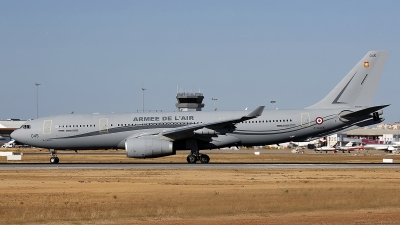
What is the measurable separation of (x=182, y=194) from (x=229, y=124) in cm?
1813

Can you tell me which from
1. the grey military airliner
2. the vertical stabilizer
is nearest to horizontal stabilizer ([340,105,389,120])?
the grey military airliner

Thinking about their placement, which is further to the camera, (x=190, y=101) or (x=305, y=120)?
(x=190, y=101)

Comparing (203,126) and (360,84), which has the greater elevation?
(360,84)

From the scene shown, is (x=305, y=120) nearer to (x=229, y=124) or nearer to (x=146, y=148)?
(x=229, y=124)

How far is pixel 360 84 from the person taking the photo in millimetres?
42594

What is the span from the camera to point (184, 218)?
1727 cm

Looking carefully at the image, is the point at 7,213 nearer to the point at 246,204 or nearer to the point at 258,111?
the point at 246,204

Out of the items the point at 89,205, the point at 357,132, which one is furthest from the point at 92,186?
the point at 357,132

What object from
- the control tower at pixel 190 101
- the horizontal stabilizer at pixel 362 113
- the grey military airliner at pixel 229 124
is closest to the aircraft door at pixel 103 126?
the grey military airliner at pixel 229 124

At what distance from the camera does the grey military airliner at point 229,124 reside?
41469mm

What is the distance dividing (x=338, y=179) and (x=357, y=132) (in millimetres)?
141305

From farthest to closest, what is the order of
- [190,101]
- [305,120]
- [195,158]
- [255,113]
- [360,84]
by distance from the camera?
[190,101], [360,84], [195,158], [305,120], [255,113]

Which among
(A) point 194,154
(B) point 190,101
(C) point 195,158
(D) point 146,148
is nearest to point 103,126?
(D) point 146,148

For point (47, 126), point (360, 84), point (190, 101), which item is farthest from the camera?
point (190, 101)
